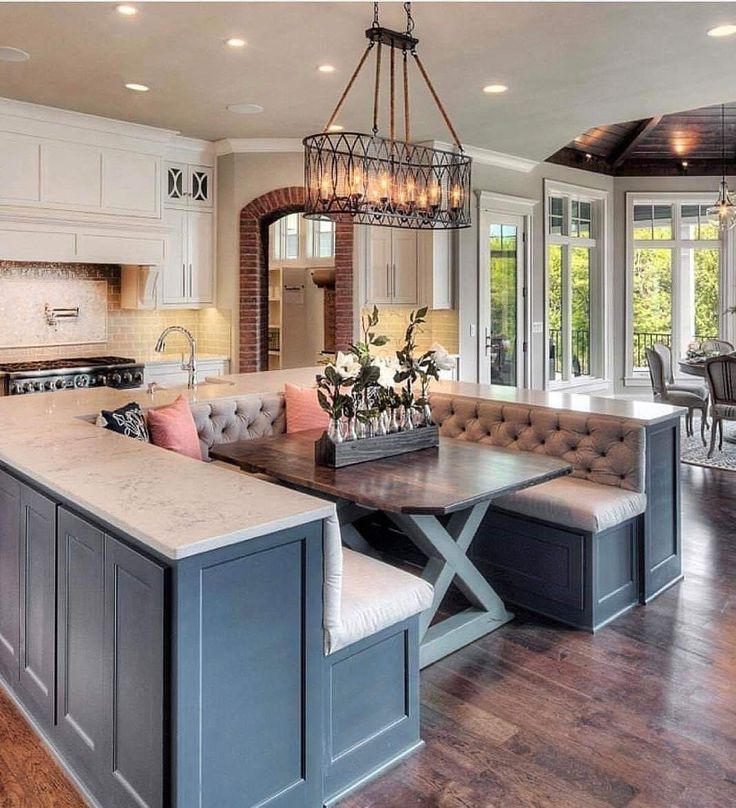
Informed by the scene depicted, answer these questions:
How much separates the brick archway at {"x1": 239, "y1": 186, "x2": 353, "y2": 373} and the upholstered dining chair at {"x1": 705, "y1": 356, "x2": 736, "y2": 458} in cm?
328

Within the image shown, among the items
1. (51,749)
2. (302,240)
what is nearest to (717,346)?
(302,240)

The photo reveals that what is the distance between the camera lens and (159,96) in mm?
5348

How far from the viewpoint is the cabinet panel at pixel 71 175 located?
18.8ft

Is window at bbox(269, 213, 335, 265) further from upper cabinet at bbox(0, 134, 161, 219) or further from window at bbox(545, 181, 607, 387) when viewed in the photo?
window at bbox(545, 181, 607, 387)

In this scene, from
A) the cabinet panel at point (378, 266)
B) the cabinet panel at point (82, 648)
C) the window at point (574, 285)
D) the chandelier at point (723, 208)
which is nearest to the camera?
the cabinet panel at point (82, 648)

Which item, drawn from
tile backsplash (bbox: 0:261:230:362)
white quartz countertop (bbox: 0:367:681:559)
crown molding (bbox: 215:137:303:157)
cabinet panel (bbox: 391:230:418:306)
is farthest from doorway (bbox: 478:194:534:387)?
white quartz countertop (bbox: 0:367:681:559)

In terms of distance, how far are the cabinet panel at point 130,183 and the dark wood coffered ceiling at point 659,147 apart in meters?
4.48

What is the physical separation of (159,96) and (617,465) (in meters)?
4.15

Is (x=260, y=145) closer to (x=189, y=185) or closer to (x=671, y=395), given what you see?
(x=189, y=185)

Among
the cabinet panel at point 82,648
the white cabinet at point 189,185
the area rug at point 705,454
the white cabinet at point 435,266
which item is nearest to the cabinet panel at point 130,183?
the white cabinet at point 189,185

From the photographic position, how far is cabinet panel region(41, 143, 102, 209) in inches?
226

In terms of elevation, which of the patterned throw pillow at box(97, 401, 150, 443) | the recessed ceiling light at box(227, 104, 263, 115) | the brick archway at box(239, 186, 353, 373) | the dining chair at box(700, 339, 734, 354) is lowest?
the patterned throw pillow at box(97, 401, 150, 443)

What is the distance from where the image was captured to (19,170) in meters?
5.59

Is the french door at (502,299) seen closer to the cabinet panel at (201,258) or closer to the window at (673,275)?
the window at (673,275)
